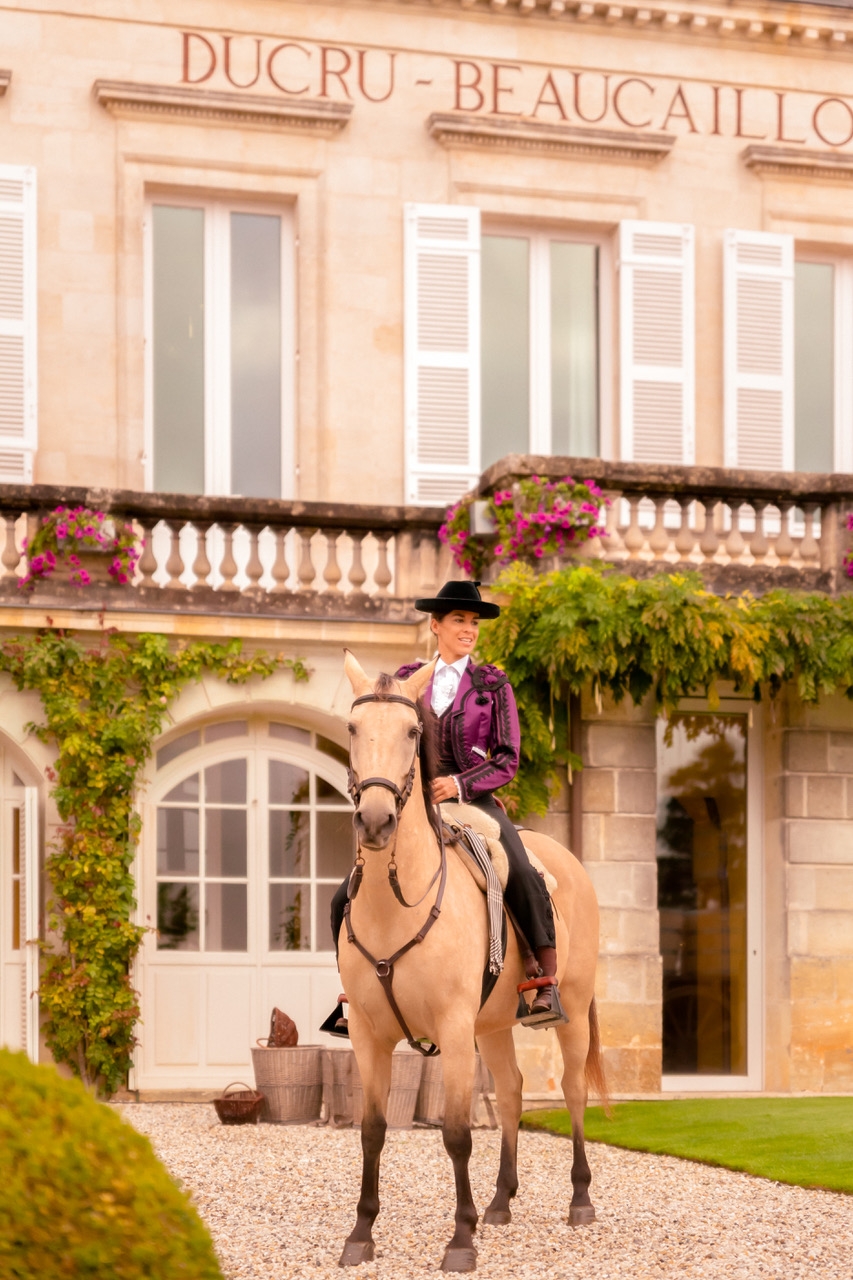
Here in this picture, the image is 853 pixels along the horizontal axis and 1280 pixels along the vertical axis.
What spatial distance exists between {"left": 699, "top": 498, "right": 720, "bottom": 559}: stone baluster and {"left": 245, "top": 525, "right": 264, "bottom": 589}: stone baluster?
2.99 meters

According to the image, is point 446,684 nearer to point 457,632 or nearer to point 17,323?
point 457,632

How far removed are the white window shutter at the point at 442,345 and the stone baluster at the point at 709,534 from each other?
6.76 feet

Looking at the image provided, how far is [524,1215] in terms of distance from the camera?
719 cm

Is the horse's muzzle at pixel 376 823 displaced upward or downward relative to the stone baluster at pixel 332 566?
downward

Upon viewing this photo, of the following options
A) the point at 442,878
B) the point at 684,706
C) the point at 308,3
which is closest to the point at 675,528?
the point at 684,706

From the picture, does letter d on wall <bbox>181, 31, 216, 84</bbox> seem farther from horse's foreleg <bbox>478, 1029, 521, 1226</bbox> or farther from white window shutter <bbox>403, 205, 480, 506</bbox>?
horse's foreleg <bbox>478, 1029, 521, 1226</bbox>

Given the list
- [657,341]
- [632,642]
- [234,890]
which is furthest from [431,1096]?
[657,341]

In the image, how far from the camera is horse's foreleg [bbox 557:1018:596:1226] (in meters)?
6.99

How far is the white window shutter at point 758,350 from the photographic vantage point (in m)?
14.6

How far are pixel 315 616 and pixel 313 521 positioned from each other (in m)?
0.65

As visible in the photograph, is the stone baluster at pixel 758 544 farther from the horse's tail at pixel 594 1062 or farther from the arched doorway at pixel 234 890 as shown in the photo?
the horse's tail at pixel 594 1062

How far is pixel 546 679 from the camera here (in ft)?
39.6

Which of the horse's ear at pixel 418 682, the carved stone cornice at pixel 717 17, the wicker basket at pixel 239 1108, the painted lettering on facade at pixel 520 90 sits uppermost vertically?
the carved stone cornice at pixel 717 17

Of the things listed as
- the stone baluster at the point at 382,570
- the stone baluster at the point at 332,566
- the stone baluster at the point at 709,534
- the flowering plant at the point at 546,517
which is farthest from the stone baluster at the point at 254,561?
the stone baluster at the point at 709,534
